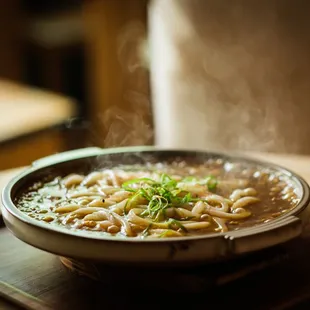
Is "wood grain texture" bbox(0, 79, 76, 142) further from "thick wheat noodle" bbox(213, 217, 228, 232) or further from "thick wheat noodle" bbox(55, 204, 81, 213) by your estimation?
"thick wheat noodle" bbox(213, 217, 228, 232)

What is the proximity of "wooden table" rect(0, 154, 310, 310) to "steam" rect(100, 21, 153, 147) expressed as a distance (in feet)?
4.38

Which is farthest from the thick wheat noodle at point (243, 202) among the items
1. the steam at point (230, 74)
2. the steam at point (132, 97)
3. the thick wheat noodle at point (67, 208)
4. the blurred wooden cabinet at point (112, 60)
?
the blurred wooden cabinet at point (112, 60)

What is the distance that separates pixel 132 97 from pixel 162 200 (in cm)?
311

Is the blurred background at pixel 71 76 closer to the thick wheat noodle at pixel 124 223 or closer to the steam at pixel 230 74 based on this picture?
the steam at pixel 230 74

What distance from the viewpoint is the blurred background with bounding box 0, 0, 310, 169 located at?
3.16 metres

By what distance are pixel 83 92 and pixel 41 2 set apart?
44.5 inches

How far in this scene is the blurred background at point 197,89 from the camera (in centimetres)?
316

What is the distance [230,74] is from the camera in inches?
133

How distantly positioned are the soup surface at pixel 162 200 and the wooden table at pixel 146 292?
14 centimetres

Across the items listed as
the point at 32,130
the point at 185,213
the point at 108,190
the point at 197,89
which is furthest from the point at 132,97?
the point at 185,213

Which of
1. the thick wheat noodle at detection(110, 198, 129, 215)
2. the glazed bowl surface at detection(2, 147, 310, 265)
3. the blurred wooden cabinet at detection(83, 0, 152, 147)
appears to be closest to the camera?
the glazed bowl surface at detection(2, 147, 310, 265)

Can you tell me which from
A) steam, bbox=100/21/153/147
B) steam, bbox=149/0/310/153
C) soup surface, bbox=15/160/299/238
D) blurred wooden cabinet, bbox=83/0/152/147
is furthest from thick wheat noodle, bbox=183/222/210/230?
blurred wooden cabinet, bbox=83/0/152/147

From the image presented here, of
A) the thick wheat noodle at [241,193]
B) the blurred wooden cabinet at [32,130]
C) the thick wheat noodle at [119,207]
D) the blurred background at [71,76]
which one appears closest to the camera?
the thick wheat noodle at [119,207]

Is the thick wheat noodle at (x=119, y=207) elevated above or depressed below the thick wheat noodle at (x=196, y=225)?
above
